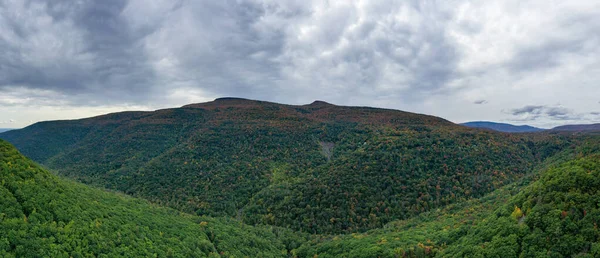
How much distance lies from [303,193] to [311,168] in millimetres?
20978

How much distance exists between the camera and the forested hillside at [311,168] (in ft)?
184

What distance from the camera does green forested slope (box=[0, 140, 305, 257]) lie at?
59.5 feet

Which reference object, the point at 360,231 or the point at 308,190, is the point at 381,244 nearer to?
the point at 360,231

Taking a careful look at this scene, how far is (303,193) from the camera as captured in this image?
6203cm

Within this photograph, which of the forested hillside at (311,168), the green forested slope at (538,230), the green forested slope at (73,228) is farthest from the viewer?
the forested hillside at (311,168)

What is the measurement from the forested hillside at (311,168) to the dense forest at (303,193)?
439 millimetres

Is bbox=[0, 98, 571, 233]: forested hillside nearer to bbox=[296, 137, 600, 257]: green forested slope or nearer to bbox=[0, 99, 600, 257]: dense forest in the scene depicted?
bbox=[0, 99, 600, 257]: dense forest

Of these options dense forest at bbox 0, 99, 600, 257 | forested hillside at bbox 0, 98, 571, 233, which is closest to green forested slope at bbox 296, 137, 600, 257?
dense forest at bbox 0, 99, 600, 257

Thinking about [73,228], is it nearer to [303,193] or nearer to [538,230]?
[538,230]

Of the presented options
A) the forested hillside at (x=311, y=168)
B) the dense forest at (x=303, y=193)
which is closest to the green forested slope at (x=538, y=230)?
the dense forest at (x=303, y=193)

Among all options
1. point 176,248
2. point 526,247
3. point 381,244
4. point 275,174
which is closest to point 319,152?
point 275,174

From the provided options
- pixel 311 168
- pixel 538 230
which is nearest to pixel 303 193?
pixel 311 168

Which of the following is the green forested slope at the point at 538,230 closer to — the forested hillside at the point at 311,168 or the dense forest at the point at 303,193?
the dense forest at the point at 303,193

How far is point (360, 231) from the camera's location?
50.1 metres
